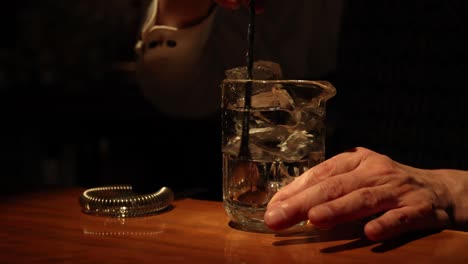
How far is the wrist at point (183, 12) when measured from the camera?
165cm

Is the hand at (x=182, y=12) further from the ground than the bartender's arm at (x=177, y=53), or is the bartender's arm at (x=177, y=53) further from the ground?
the hand at (x=182, y=12)

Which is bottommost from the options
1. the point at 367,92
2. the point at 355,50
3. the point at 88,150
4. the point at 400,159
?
the point at 88,150

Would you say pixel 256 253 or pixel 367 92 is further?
pixel 367 92

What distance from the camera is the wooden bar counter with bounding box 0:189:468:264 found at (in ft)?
→ 2.49

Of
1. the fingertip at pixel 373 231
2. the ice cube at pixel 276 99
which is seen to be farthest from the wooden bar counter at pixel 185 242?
the ice cube at pixel 276 99

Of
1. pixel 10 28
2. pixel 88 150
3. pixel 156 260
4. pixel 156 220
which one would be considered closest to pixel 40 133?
pixel 88 150

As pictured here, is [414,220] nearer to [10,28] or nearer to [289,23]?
[289,23]

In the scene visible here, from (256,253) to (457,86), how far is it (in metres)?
1.09

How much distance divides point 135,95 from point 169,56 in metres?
1.27

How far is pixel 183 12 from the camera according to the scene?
1.68 meters

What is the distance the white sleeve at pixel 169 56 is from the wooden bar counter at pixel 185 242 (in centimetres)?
81

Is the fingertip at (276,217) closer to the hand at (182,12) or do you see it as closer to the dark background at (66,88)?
the hand at (182,12)

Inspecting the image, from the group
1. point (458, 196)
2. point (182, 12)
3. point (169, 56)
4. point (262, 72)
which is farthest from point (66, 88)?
point (458, 196)

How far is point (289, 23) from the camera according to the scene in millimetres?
1846
